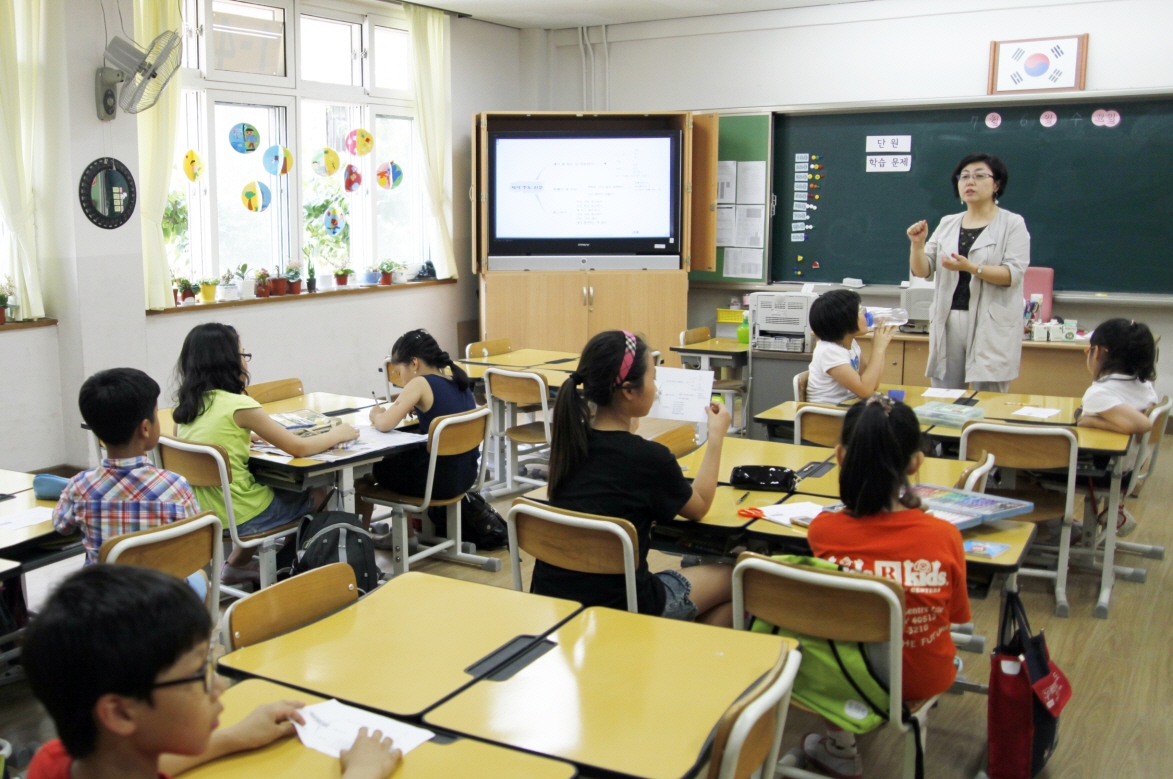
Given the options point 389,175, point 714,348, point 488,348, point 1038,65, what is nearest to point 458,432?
point 488,348

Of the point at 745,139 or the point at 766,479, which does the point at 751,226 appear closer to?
the point at 745,139

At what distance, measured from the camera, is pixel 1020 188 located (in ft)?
22.4

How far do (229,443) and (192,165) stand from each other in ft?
10.7

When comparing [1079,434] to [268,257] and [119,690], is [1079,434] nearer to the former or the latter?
[119,690]

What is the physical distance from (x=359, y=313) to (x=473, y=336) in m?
1.32

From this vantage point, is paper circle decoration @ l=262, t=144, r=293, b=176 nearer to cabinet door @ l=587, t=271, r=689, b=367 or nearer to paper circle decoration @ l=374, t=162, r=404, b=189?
paper circle decoration @ l=374, t=162, r=404, b=189

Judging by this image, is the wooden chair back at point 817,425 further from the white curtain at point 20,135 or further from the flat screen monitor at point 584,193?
the white curtain at point 20,135

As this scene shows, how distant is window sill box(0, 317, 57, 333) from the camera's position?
5332mm

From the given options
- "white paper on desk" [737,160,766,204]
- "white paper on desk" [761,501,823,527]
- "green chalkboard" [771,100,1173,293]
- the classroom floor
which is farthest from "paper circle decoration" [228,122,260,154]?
"white paper on desk" [761,501,823,527]

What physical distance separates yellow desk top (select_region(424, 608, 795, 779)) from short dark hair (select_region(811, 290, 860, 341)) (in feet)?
8.25

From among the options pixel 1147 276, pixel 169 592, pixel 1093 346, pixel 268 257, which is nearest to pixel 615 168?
pixel 268 257

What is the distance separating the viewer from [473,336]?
843 centimetres

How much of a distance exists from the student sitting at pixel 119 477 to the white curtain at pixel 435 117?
5234 mm

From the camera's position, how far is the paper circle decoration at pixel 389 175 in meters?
7.55
